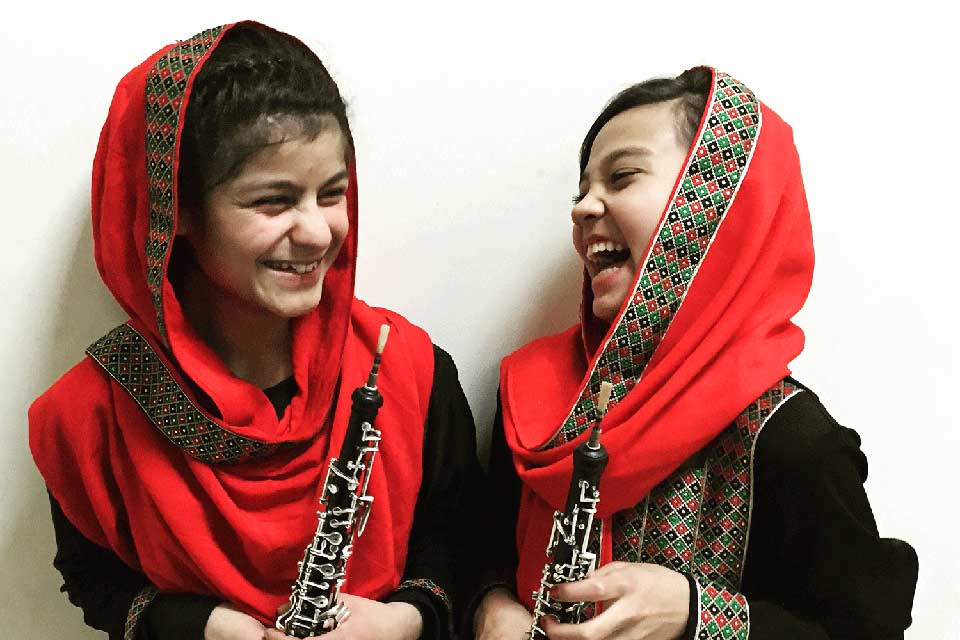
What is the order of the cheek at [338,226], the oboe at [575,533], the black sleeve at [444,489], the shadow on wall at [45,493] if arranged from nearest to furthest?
the oboe at [575,533] → the cheek at [338,226] → the black sleeve at [444,489] → the shadow on wall at [45,493]

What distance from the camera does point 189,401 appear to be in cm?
110

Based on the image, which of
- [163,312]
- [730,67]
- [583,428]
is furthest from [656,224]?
[163,312]

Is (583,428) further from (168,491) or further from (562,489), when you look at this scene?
(168,491)

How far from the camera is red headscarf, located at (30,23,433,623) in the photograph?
3.53ft

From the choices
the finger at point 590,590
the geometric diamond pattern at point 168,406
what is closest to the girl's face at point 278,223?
the geometric diamond pattern at point 168,406

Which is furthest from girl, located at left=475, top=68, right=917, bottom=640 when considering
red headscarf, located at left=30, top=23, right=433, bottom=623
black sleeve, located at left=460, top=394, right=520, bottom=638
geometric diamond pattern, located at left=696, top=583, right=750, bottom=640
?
red headscarf, located at left=30, top=23, right=433, bottom=623

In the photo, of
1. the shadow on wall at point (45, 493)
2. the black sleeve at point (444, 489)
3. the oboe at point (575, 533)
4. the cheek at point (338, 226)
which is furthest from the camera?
the shadow on wall at point (45, 493)

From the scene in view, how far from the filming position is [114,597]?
3.88 ft

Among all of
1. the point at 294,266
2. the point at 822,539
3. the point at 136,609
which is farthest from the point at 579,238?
the point at 136,609

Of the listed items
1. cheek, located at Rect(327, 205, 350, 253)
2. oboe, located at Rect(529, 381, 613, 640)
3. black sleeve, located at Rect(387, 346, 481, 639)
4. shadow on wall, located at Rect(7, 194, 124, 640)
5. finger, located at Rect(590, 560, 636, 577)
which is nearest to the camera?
oboe, located at Rect(529, 381, 613, 640)

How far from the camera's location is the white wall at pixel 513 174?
1321 mm

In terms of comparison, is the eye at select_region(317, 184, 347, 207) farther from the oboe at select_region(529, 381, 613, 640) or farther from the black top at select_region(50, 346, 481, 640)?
the oboe at select_region(529, 381, 613, 640)

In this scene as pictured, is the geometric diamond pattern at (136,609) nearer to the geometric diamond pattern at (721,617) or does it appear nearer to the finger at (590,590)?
the finger at (590,590)

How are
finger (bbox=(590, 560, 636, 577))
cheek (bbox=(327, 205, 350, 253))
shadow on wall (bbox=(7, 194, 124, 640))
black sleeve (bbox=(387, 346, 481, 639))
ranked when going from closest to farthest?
finger (bbox=(590, 560, 636, 577)) → cheek (bbox=(327, 205, 350, 253)) → black sleeve (bbox=(387, 346, 481, 639)) → shadow on wall (bbox=(7, 194, 124, 640))
